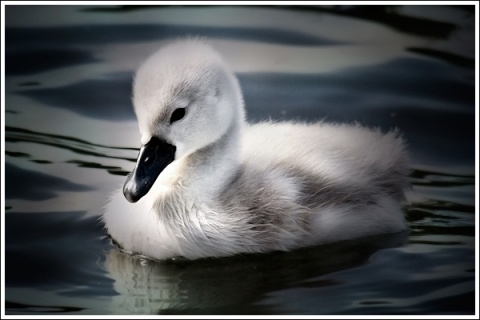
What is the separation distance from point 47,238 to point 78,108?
0.88 m

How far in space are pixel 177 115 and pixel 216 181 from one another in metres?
0.25

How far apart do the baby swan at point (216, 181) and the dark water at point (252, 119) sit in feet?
0.23

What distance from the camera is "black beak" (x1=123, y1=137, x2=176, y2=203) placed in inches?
124

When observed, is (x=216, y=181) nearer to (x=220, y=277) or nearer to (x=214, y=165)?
(x=214, y=165)

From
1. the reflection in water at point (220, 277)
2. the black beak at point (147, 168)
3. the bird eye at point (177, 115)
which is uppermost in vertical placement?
the bird eye at point (177, 115)

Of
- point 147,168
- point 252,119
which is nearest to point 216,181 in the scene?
point 147,168

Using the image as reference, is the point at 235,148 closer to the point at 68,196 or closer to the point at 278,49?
the point at 68,196

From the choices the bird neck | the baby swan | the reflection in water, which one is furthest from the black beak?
the reflection in water

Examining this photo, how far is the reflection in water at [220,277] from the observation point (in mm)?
3084

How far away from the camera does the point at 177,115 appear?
10.5ft

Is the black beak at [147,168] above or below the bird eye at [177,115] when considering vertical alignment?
below

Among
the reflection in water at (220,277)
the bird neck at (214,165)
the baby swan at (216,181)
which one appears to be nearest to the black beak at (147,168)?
the baby swan at (216,181)

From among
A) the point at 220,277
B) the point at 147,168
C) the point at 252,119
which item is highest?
the point at 252,119

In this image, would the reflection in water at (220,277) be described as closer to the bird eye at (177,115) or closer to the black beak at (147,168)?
the black beak at (147,168)
